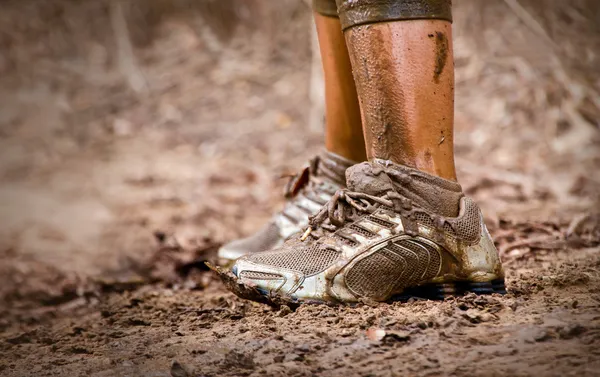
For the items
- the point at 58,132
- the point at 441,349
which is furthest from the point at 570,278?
the point at 58,132

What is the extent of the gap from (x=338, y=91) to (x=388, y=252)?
73cm

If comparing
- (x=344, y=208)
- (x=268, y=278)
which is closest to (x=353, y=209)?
(x=344, y=208)

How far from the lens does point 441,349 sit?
1.34m

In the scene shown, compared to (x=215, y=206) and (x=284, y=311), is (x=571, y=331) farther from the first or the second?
(x=215, y=206)

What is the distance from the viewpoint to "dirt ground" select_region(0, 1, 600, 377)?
4.66 ft

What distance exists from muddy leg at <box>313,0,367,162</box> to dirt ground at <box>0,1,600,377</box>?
1.99 feet

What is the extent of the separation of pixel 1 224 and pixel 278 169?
1.72 metres

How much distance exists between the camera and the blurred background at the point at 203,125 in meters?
3.18

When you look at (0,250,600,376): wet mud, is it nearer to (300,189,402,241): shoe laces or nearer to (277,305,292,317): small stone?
(277,305,292,317): small stone

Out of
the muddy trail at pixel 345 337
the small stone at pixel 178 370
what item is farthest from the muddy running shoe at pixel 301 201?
the small stone at pixel 178 370

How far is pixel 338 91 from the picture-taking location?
2.16m

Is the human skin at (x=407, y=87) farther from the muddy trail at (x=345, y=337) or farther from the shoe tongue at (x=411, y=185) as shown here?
the muddy trail at (x=345, y=337)

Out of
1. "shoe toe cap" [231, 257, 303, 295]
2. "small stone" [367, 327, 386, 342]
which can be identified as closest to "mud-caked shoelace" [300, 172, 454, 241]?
"shoe toe cap" [231, 257, 303, 295]

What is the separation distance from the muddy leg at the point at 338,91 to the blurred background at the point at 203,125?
2.21 feet
